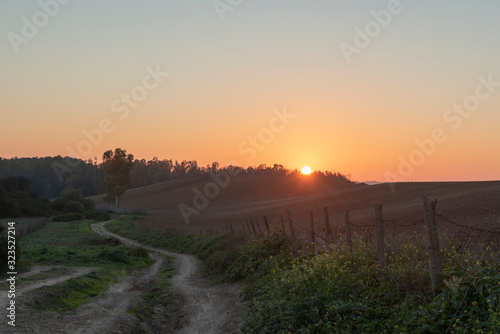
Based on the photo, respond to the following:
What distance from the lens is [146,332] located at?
12.4m

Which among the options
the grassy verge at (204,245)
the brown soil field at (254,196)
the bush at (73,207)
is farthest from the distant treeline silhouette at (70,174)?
the grassy verge at (204,245)

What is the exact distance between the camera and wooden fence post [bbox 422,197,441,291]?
8910 mm

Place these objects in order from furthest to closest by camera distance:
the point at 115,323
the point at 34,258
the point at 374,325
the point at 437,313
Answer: the point at 34,258
the point at 115,323
the point at 374,325
the point at 437,313

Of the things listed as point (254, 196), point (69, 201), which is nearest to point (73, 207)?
point (69, 201)

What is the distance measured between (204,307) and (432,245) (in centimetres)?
840

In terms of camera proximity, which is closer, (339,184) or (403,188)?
(403,188)

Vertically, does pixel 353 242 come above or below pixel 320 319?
above

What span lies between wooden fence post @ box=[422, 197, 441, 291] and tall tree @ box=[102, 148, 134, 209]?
102m

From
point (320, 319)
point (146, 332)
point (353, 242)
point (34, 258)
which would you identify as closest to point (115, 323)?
point (146, 332)

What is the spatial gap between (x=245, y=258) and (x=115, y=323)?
8.35 meters

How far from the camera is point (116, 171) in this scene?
354 ft

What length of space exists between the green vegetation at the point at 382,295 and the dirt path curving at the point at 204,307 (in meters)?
0.71

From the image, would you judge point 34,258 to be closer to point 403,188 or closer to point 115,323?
point 115,323

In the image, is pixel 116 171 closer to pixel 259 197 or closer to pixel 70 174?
pixel 259 197
